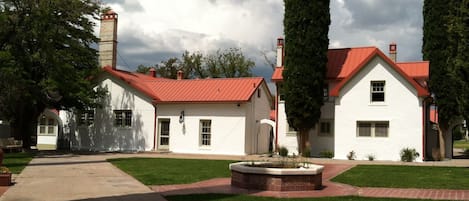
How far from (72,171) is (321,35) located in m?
16.0

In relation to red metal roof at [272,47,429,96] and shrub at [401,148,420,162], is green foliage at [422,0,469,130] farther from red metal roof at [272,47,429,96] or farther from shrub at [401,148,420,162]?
shrub at [401,148,420,162]

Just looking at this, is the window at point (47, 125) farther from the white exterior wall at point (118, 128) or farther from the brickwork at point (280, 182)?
the brickwork at point (280, 182)

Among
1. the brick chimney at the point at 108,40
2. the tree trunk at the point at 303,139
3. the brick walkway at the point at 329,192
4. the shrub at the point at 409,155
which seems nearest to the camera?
the brick walkway at the point at 329,192

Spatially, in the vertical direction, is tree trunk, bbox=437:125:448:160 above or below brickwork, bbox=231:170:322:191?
above

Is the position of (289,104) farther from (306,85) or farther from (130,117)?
(130,117)

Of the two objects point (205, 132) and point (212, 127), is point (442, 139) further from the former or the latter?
point (205, 132)

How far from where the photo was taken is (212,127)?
30188 mm

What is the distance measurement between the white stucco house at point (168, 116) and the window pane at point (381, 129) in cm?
748

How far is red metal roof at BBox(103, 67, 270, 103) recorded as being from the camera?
1191 inches

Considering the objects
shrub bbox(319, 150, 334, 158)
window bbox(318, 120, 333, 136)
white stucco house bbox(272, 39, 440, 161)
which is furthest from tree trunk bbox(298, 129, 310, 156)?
window bbox(318, 120, 333, 136)

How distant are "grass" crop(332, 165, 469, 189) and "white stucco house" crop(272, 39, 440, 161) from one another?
8228 millimetres

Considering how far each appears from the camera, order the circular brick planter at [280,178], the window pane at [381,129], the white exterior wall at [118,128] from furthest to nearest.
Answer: the white exterior wall at [118,128], the window pane at [381,129], the circular brick planter at [280,178]

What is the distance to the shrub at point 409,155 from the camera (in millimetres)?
25375

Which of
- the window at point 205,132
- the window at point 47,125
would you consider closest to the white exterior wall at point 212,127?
the window at point 205,132
